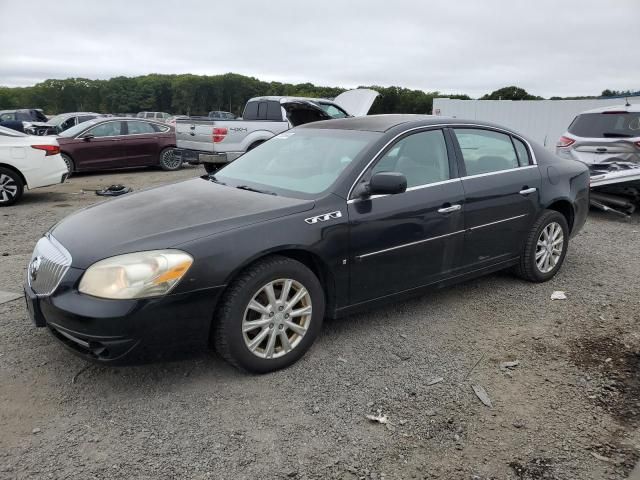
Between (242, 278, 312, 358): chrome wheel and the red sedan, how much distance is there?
11.3m

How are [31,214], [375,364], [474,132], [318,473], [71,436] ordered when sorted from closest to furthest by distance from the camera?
[318,473], [71,436], [375,364], [474,132], [31,214]

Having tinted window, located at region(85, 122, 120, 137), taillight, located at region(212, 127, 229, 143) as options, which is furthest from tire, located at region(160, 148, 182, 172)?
taillight, located at region(212, 127, 229, 143)

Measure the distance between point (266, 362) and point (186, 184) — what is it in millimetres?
1695

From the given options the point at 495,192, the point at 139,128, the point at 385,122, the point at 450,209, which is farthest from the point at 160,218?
the point at 139,128

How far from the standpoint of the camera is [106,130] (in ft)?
43.9

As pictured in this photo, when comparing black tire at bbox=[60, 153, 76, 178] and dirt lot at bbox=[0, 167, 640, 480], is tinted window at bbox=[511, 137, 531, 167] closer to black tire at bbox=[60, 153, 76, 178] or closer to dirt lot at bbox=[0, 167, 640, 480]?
dirt lot at bbox=[0, 167, 640, 480]

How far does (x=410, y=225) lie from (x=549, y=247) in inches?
78.5

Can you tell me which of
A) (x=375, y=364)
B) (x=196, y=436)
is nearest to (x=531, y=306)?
(x=375, y=364)

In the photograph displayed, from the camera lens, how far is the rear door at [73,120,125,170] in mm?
12945

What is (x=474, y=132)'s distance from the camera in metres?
4.61

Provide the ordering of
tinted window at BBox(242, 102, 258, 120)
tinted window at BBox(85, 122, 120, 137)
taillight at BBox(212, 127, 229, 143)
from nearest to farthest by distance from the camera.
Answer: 1. taillight at BBox(212, 127, 229, 143)
2. tinted window at BBox(85, 122, 120, 137)
3. tinted window at BBox(242, 102, 258, 120)

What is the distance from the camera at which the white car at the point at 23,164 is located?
9.02 meters

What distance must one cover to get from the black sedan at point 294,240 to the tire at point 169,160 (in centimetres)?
1036

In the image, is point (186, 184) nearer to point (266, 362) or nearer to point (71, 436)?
point (266, 362)
